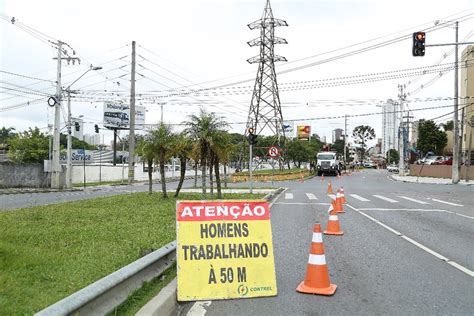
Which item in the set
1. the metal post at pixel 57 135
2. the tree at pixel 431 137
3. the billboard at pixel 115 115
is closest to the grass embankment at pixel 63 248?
the metal post at pixel 57 135

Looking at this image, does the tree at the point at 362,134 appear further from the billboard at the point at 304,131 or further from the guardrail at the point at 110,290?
the guardrail at the point at 110,290

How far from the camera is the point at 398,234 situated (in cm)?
1148

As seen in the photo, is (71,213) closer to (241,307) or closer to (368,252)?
(368,252)

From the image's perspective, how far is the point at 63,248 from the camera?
26.3ft

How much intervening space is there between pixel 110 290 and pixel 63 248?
363 cm

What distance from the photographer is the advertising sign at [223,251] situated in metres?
5.83

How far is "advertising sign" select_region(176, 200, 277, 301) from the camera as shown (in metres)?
5.83

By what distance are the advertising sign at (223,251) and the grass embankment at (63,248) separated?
72 centimetres

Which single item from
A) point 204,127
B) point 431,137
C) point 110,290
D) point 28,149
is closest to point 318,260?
point 110,290

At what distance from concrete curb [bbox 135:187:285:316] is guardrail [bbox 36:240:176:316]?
0.92 feet

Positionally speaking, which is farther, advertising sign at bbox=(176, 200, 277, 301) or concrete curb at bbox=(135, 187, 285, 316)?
advertising sign at bbox=(176, 200, 277, 301)

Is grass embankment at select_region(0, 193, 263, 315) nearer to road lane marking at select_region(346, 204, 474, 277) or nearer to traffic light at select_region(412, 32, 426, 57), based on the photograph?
road lane marking at select_region(346, 204, 474, 277)

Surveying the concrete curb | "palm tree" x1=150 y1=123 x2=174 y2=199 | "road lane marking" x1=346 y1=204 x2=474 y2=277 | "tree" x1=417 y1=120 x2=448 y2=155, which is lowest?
"road lane marking" x1=346 y1=204 x2=474 y2=277

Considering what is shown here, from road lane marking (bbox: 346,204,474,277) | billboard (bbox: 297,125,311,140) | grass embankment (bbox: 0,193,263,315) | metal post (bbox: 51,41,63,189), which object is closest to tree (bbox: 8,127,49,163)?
metal post (bbox: 51,41,63,189)
